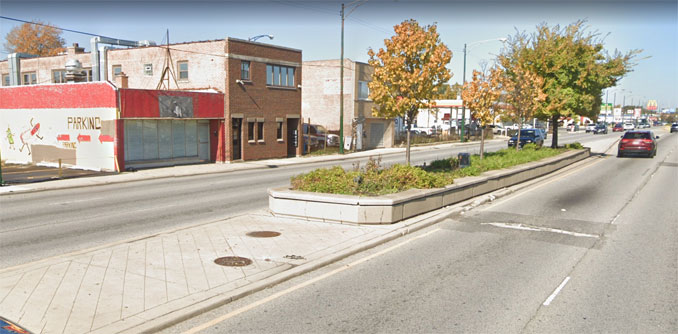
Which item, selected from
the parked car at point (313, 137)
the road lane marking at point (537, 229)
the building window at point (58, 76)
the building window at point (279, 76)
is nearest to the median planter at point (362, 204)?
the road lane marking at point (537, 229)

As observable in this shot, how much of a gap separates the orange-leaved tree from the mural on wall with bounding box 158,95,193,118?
143ft

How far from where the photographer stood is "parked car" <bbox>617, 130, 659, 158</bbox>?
3312cm

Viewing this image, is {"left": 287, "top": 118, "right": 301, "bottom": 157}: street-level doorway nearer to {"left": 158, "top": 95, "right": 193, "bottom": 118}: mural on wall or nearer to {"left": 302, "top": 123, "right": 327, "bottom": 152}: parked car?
{"left": 302, "top": 123, "right": 327, "bottom": 152}: parked car

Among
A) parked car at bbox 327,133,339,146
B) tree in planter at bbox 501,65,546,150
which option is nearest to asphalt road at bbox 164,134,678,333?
tree in planter at bbox 501,65,546,150

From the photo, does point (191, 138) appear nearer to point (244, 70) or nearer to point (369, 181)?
point (244, 70)

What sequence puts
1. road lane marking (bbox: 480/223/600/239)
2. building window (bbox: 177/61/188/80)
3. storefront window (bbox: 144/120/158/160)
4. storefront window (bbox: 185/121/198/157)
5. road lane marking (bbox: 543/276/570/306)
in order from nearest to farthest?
road lane marking (bbox: 543/276/570/306) → road lane marking (bbox: 480/223/600/239) → storefront window (bbox: 144/120/158/160) → storefront window (bbox: 185/121/198/157) → building window (bbox: 177/61/188/80)

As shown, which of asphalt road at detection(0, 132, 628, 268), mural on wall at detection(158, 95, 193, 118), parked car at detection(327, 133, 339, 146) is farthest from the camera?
parked car at detection(327, 133, 339, 146)

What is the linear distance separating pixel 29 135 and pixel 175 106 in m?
8.44

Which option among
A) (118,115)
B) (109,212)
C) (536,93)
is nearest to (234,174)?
(118,115)

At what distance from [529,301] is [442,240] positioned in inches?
144

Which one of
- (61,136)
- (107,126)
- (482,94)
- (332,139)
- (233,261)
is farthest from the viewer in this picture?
(332,139)

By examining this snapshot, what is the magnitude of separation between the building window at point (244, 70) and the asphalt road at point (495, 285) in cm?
1983

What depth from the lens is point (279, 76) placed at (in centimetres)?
3288

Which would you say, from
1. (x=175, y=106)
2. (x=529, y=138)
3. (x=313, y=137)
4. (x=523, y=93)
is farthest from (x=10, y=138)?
(x=529, y=138)
